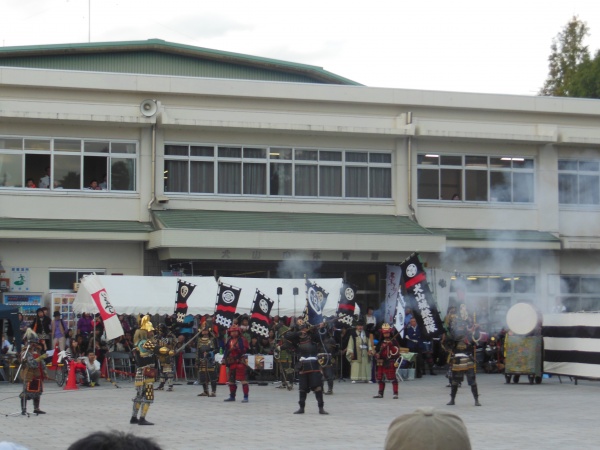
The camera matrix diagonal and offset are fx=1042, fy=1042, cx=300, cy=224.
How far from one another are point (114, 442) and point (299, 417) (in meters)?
15.3

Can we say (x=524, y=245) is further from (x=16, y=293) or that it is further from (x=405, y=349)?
(x=16, y=293)

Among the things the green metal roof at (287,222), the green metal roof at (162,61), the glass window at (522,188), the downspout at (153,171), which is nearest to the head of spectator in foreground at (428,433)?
the green metal roof at (287,222)

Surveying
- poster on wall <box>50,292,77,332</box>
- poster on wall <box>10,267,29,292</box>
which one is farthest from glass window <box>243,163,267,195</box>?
poster on wall <box>10,267,29,292</box>

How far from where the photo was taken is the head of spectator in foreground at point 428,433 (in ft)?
12.1

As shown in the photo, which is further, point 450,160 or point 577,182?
point 577,182

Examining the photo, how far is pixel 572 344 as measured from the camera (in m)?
25.5

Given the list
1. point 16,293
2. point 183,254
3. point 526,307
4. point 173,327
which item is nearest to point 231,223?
point 183,254

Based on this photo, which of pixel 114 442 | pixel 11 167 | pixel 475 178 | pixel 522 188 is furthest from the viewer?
pixel 522 188

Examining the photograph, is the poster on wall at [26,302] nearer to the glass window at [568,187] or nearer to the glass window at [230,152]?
the glass window at [230,152]

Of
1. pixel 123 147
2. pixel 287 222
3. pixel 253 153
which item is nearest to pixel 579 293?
pixel 287 222

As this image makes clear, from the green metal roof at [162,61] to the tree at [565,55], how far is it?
2430cm

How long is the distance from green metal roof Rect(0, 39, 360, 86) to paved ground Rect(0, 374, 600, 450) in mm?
20104

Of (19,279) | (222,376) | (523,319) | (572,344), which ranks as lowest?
(222,376)

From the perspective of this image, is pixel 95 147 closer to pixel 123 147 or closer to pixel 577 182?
pixel 123 147
